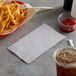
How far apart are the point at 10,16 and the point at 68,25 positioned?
0.99ft

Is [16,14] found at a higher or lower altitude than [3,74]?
higher

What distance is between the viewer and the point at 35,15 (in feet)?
4.22

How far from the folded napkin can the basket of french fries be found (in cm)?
7

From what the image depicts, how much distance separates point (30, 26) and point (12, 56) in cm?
23

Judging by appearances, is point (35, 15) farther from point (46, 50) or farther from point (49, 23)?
point (46, 50)

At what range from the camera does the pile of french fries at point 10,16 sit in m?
1.13

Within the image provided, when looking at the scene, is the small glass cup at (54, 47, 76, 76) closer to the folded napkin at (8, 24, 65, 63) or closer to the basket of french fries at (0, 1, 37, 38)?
the folded napkin at (8, 24, 65, 63)

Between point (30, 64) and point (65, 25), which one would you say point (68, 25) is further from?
point (30, 64)

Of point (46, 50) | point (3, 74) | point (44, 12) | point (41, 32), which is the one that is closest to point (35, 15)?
point (44, 12)

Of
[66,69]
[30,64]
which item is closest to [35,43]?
[30,64]

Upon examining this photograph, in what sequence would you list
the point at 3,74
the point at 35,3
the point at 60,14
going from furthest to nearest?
the point at 35,3 < the point at 60,14 < the point at 3,74

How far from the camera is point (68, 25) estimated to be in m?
1.15

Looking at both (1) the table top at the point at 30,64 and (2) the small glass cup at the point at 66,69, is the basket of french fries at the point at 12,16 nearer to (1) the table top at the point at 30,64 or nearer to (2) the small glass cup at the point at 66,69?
(1) the table top at the point at 30,64

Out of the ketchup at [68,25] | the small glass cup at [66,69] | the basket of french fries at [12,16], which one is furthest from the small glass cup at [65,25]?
the small glass cup at [66,69]
